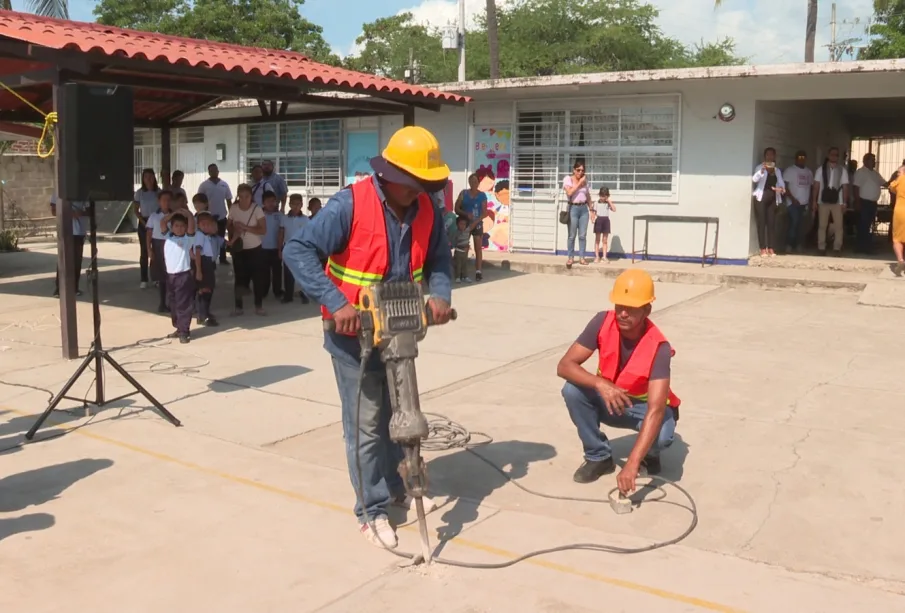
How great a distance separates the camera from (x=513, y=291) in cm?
1306

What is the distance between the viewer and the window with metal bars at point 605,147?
15617 millimetres

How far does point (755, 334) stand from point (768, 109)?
690 centimetres

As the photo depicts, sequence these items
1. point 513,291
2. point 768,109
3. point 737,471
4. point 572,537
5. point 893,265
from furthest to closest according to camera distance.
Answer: point 768,109 < point 893,265 < point 513,291 < point 737,471 < point 572,537

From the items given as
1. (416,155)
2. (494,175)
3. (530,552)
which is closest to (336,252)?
(416,155)

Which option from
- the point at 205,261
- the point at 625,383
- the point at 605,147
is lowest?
the point at 625,383

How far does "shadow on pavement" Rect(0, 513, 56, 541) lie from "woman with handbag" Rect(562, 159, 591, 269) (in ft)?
36.8

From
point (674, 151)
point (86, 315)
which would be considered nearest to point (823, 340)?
point (674, 151)

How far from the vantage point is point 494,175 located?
17.4 meters

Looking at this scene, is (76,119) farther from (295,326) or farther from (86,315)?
(86,315)

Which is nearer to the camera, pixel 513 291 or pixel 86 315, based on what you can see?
pixel 86 315

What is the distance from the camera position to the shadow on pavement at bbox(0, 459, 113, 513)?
15.5 ft

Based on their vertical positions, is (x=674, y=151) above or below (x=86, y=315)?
above

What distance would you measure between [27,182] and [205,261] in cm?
1632

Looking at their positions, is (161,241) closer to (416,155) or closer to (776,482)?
(416,155)
